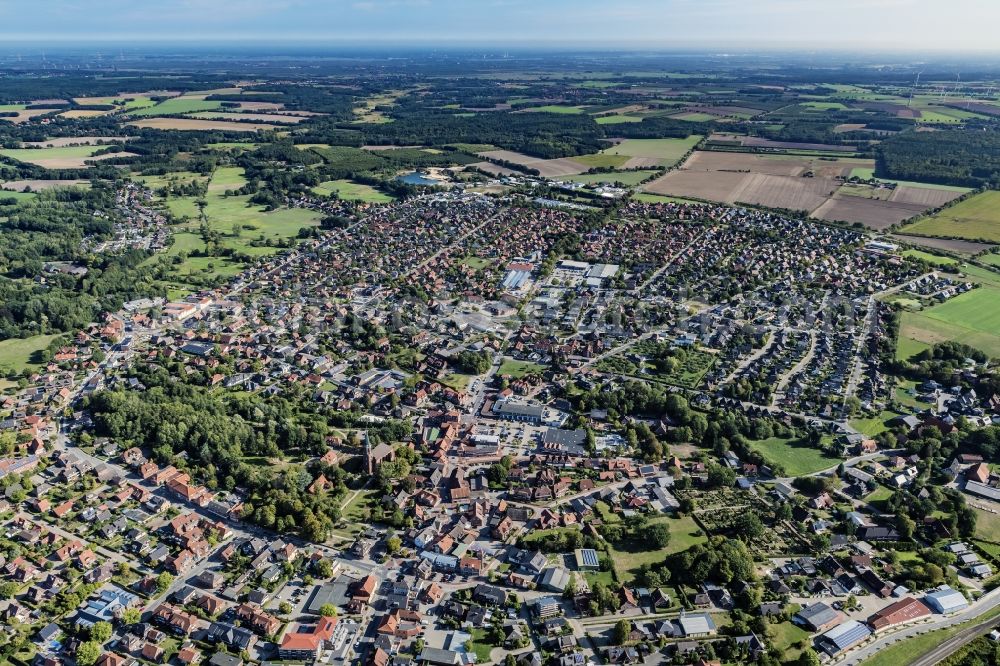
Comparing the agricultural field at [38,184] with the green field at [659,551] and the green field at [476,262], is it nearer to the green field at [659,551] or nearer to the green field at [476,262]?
the green field at [476,262]

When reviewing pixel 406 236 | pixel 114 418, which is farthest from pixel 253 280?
pixel 114 418

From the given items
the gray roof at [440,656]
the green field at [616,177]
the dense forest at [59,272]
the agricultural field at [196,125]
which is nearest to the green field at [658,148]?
the green field at [616,177]

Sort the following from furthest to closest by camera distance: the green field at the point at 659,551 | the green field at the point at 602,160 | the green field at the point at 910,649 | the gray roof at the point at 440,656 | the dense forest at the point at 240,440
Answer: the green field at the point at 602,160, the dense forest at the point at 240,440, the green field at the point at 659,551, the green field at the point at 910,649, the gray roof at the point at 440,656

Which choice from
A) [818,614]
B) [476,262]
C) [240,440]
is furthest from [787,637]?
[476,262]

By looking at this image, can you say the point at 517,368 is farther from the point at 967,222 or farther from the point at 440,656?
the point at 967,222

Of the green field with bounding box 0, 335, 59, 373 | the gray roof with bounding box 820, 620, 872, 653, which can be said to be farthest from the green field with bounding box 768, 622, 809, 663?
the green field with bounding box 0, 335, 59, 373

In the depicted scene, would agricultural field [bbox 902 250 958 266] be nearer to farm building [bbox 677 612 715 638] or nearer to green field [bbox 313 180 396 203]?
farm building [bbox 677 612 715 638]
